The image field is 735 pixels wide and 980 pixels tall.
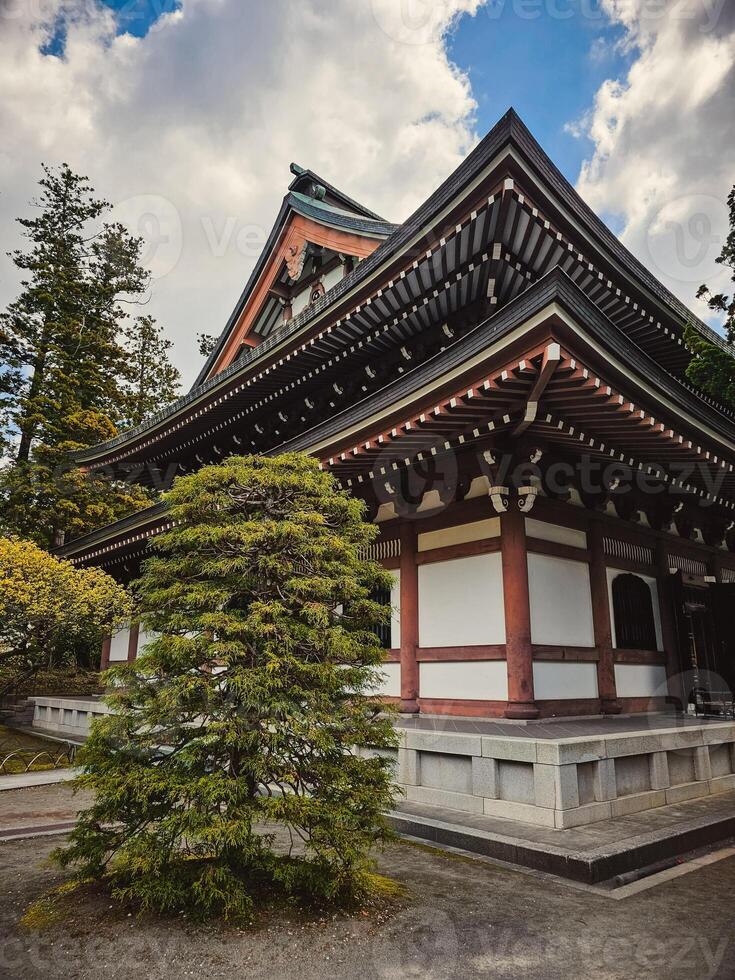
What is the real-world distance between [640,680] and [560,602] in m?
2.64

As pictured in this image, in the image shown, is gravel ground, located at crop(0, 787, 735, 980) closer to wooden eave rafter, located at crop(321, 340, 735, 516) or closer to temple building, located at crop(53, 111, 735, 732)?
temple building, located at crop(53, 111, 735, 732)

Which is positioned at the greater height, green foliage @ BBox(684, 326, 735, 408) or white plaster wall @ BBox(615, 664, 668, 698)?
green foliage @ BBox(684, 326, 735, 408)

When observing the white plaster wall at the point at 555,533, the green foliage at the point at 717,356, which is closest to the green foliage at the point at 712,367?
the green foliage at the point at 717,356

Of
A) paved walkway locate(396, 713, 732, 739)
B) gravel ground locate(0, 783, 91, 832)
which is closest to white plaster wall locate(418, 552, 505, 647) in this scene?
paved walkway locate(396, 713, 732, 739)

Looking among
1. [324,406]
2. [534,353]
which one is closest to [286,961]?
[534,353]

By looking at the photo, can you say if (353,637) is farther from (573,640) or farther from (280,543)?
(573,640)

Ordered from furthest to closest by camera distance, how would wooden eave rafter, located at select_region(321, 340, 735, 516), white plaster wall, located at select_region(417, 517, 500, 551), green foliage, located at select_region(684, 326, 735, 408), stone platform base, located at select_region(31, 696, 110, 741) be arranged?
stone platform base, located at select_region(31, 696, 110, 741) < white plaster wall, located at select_region(417, 517, 500, 551) < green foliage, located at select_region(684, 326, 735, 408) < wooden eave rafter, located at select_region(321, 340, 735, 516)

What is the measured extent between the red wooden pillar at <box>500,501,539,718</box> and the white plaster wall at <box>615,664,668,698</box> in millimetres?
2633

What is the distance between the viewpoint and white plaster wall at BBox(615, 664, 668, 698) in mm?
9789

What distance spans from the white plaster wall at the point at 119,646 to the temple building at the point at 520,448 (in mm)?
8649

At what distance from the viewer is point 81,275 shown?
28453 mm

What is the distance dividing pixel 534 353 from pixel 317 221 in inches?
363

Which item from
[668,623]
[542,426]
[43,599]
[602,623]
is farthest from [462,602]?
[43,599]

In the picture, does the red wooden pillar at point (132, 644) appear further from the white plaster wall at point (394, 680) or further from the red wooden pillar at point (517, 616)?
the red wooden pillar at point (517, 616)
